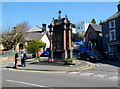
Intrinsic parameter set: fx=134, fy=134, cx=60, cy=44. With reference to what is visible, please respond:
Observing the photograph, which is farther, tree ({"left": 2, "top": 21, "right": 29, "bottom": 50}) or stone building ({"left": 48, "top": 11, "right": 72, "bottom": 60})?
tree ({"left": 2, "top": 21, "right": 29, "bottom": 50})

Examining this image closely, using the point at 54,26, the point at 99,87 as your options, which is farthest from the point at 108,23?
the point at 99,87

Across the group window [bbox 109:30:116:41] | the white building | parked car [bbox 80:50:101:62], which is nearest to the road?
parked car [bbox 80:50:101:62]

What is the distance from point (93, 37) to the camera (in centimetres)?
4038

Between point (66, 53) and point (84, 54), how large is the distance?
25.0 feet

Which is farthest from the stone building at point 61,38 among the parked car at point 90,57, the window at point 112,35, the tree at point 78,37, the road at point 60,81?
the tree at point 78,37

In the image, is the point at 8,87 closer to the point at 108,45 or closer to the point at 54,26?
the point at 54,26

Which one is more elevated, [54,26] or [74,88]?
[54,26]

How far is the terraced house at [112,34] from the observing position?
2912 centimetres

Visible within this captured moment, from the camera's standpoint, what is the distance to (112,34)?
101 feet

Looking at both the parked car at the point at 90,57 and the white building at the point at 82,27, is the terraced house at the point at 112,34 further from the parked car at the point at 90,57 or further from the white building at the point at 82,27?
the white building at the point at 82,27

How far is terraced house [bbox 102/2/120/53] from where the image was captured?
95.5 feet

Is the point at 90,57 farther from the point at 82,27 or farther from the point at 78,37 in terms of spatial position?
the point at 82,27

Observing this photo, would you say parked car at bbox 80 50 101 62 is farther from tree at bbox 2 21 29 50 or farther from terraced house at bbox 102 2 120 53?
tree at bbox 2 21 29 50

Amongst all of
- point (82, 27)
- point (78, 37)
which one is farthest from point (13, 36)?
point (82, 27)
